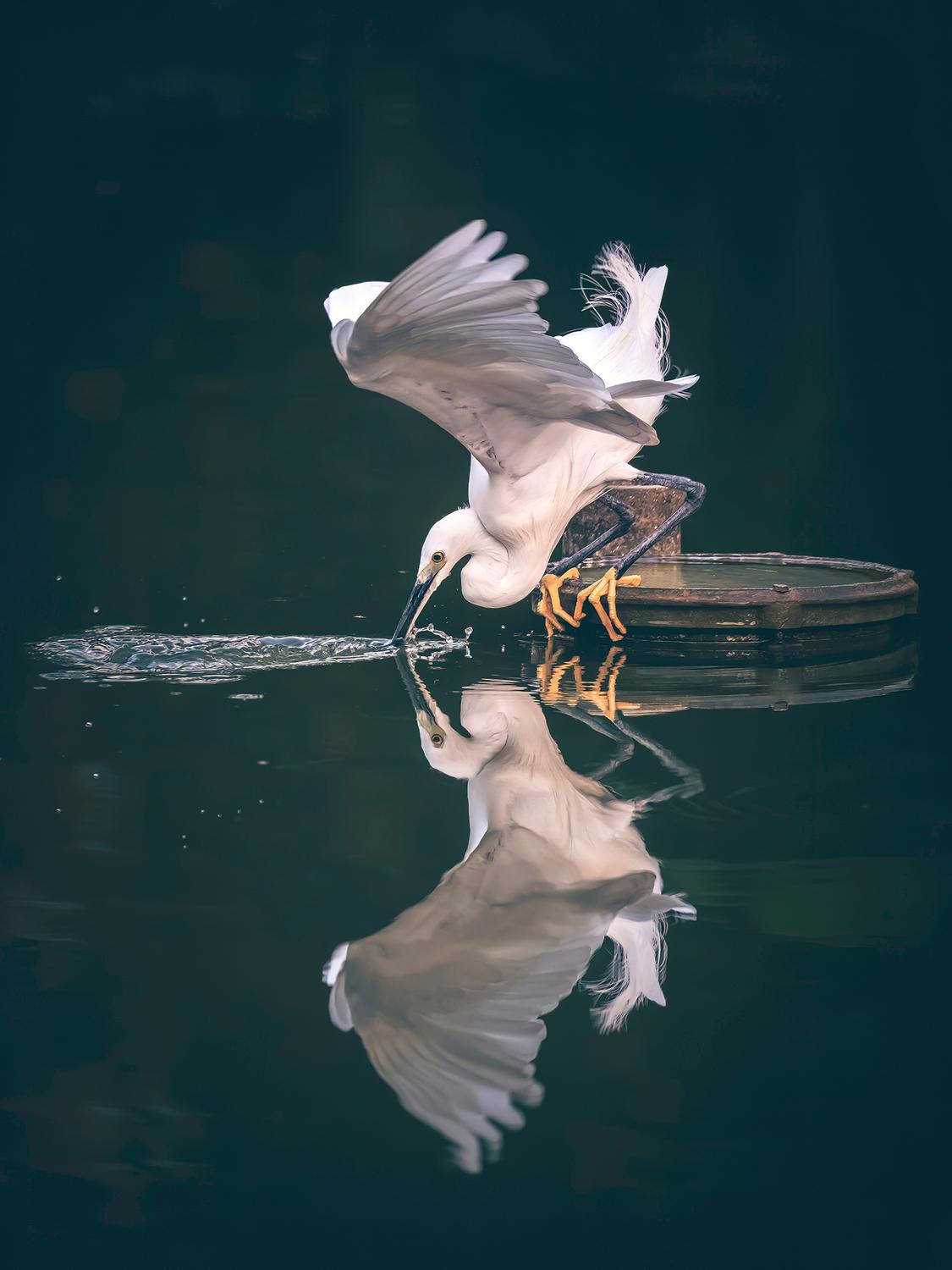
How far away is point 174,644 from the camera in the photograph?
4035 mm

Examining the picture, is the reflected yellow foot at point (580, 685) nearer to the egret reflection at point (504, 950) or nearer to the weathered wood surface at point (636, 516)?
the egret reflection at point (504, 950)

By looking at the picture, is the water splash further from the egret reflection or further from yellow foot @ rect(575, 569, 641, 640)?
the egret reflection

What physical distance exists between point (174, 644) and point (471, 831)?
1717 millimetres

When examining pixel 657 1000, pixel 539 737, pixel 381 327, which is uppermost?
pixel 381 327

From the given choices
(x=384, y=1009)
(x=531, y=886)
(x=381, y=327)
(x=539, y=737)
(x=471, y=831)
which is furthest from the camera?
(x=539, y=737)

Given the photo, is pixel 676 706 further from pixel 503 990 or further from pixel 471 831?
pixel 503 990

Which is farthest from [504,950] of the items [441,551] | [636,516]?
[636,516]

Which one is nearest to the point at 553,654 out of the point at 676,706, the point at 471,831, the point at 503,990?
the point at 676,706

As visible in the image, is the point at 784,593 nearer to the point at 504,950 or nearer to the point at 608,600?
the point at 608,600

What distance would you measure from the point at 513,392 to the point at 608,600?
84cm

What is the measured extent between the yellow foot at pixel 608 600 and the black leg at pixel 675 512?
0.04 m

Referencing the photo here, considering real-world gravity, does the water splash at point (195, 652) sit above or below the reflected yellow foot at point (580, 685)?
above

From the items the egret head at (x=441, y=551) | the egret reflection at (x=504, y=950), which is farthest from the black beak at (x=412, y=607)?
the egret reflection at (x=504, y=950)

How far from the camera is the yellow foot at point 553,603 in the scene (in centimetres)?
427
